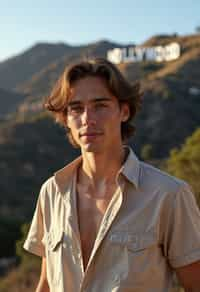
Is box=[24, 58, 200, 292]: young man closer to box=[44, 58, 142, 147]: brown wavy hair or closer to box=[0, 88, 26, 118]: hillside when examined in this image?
box=[44, 58, 142, 147]: brown wavy hair

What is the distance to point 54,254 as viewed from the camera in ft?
5.52

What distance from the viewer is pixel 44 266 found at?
72.8 inches

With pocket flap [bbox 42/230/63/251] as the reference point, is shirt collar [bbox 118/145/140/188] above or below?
above

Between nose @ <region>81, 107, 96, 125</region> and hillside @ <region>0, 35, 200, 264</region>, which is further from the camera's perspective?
hillside @ <region>0, 35, 200, 264</region>

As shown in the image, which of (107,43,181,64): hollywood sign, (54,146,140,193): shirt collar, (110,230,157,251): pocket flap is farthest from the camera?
(107,43,181,64): hollywood sign

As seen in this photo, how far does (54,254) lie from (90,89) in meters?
0.52

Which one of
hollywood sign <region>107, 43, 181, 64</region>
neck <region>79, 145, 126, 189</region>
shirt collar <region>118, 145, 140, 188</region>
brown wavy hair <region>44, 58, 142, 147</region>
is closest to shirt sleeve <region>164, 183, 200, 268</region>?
shirt collar <region>118, 145, 140, 188</region>

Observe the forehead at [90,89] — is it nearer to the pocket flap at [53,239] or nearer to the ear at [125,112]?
the ear at [125,112]

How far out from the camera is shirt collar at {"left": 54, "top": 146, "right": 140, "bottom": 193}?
1.59 m

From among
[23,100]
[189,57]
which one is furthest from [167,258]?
[23,100]

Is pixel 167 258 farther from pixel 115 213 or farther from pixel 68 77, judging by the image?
pixel 68 77

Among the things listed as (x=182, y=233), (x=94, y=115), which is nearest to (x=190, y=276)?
(x=182, y=233)

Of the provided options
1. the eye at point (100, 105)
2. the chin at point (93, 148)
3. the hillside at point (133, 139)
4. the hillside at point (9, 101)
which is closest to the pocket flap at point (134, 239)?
the chin at point (93, 148)

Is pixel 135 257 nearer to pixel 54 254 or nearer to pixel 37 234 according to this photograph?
pixel 54 254
